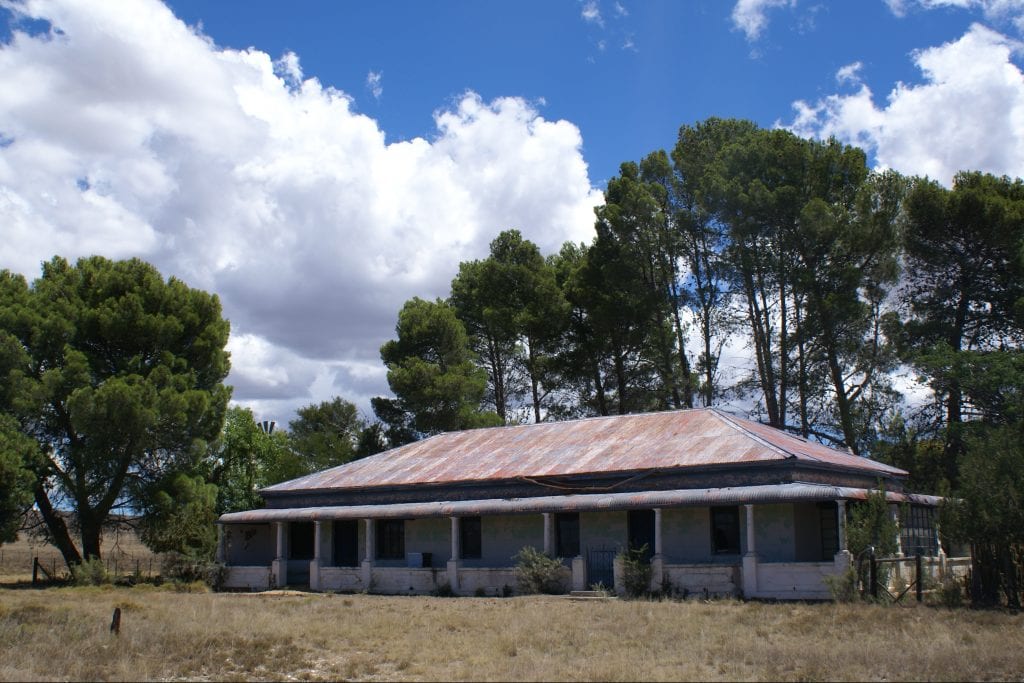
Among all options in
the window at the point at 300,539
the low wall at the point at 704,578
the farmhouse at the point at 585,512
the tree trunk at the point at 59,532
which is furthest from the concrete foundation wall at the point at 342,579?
the tree trunk at the point at 59,532

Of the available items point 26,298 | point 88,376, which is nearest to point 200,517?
point 88,376

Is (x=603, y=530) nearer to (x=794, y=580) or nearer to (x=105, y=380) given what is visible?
(x=794, y=580)

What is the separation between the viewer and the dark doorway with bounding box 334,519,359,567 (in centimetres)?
3183

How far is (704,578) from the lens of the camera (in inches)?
898

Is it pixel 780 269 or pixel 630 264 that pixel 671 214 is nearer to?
pixel 630 264

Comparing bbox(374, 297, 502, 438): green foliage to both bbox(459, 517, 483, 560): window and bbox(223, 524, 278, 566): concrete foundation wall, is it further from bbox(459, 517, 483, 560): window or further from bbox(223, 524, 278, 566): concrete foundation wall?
bbox(459, 517, 483, 560): window

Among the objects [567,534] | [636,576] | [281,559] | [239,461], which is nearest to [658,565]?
[636,576]

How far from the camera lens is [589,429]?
3147cm

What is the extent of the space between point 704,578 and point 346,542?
44.0 feet

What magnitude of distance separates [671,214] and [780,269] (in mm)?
5841

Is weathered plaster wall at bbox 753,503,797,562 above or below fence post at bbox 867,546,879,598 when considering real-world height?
above

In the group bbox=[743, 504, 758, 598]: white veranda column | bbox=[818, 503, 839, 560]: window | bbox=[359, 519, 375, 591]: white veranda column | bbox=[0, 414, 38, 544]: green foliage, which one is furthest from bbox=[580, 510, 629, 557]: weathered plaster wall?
bbox=[0, 414, 38, 544]: green foliage

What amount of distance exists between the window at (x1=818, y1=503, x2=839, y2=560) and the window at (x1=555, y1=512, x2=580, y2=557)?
20.9 feet

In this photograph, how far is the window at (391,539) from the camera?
→ 30.7 m
